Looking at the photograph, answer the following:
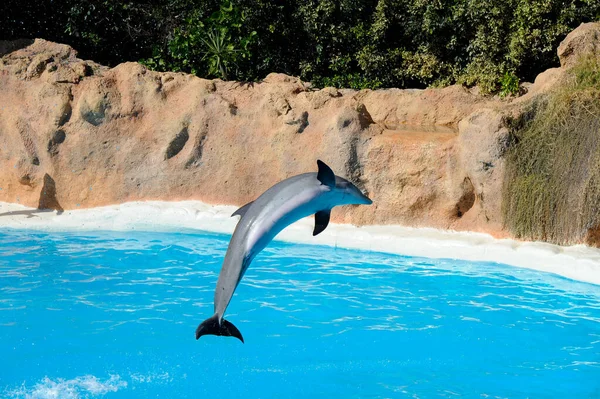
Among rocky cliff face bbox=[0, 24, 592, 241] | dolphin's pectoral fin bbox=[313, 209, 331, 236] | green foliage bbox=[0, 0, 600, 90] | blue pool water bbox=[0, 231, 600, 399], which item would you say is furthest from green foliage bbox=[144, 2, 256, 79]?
dolphin's pectoral fin bbox=[313, 209, 331, 236]

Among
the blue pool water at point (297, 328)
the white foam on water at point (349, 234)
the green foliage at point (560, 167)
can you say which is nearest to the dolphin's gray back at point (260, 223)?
the blue pool water at point (297, 328)

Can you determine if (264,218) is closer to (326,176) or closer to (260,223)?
(260,223)

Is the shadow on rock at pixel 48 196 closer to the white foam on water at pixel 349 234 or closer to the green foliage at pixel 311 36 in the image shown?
the white foam on water at pixel 349 234

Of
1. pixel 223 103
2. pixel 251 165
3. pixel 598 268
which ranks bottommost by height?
pixel 598 268

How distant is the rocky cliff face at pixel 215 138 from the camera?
30.5 feet

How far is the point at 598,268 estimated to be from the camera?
7328 mm

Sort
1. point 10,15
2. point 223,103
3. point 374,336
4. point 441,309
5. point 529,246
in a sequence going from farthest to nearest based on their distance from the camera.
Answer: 1. point 10,15
2. point 223,103
3. point 529,246
4. point 441,309
5. point 374,336

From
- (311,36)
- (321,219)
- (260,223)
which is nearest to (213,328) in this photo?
(260,223)

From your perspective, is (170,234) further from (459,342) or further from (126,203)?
(459,342)

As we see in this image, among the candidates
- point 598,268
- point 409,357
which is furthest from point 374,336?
point 598,268

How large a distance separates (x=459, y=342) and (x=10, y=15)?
10200 mm

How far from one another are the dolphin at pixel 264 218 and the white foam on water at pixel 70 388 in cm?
163

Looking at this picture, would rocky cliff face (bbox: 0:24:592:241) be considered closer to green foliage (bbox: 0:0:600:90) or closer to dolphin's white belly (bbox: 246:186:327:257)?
green foliage (bbox: 0:0:600:90)

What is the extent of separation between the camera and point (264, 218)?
374cm
